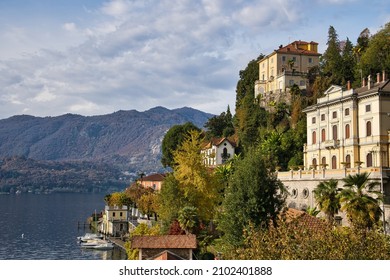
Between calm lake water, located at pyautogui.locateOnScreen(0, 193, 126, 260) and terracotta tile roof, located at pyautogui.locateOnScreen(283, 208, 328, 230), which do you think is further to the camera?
calm lake water, located at pyautogui.locateOnScreen(0, 193, 126, 260)

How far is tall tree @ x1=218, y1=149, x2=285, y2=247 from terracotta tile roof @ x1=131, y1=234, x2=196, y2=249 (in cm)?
350

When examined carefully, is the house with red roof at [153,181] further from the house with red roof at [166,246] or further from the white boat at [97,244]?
the house with red roof at [166,246]

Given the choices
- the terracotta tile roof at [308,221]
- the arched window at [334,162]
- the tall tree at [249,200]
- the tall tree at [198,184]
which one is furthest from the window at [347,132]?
the terracotta tile roof at [308,221]

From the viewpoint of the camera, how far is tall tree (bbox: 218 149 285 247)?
34688 mm

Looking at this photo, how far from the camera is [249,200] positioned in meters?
35.2

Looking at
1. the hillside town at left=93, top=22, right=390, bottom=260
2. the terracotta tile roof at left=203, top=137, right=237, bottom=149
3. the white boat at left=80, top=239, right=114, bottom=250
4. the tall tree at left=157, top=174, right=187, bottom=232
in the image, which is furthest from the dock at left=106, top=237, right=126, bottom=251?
the tall tree at left=157, top=174, right=187, bottom=232

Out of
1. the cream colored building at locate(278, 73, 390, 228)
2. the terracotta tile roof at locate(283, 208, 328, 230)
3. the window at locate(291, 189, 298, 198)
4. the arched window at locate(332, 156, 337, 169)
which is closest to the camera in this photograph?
the terracotta tile roof at locate(283, 208, 328, 230)

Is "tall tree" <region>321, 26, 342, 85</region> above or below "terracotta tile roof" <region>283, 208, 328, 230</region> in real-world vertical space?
above

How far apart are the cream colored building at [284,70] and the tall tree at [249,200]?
136 feet

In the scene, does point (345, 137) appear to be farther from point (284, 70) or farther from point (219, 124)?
point (219, 124)

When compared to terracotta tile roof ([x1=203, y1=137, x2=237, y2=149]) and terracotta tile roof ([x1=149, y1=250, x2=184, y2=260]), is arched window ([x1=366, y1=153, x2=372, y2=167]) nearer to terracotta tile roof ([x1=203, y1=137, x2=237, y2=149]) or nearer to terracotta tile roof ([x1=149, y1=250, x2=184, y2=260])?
terracotta tile roof ([x1=149, y1=250, x2=184, y2=260])

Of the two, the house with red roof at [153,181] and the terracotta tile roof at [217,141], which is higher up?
the terracotta tile roof at [217,141]

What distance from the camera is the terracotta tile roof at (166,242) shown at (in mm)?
38188

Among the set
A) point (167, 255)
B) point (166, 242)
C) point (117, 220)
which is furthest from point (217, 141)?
point (167, 255)
